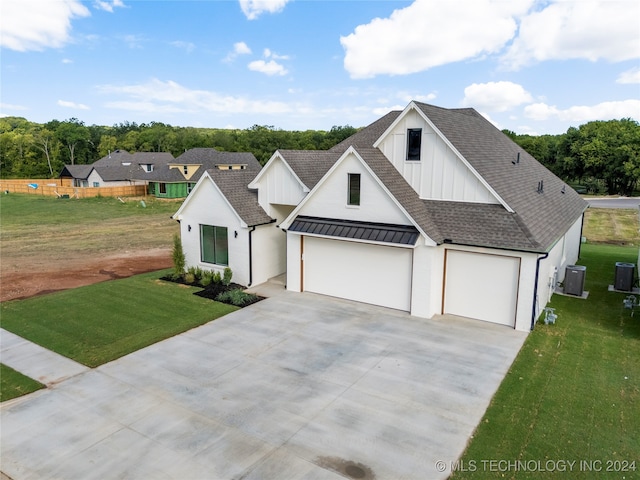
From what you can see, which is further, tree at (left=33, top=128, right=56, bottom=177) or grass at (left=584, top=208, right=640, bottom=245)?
tree at (left=33, top=128, right=56, bottom=177)

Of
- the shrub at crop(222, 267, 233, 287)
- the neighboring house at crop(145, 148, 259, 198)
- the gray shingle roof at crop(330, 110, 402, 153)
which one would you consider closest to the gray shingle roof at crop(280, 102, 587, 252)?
the gray shingle roof at crop(330, 110, 402, 153)

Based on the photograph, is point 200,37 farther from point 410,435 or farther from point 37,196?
point 37,196

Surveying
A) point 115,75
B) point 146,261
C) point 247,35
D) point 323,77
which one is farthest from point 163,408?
point 115,75

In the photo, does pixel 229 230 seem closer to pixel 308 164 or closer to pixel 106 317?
pixel 308 164

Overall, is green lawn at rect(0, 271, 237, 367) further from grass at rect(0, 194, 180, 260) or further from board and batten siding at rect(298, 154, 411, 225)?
grass at rect(0, 194, 180, 260)

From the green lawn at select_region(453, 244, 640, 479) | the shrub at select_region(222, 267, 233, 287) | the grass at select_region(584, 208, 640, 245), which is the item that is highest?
the grass at select_region(584, 208, 640, 245)

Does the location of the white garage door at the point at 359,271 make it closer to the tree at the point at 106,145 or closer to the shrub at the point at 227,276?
the shrub at the point at 227,276

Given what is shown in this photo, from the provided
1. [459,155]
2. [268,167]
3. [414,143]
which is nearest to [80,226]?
[268,167]
